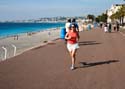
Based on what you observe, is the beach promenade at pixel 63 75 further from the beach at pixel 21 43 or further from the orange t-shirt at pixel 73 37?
the beach at pixel 21 43

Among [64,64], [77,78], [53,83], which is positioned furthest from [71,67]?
[53,83]

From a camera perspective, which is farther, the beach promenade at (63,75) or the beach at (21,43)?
the beach at (21,43)

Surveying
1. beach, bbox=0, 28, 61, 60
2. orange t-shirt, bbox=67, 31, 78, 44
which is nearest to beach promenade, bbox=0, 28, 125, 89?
orange t-shirt, bbox=67, 31, 78, 44

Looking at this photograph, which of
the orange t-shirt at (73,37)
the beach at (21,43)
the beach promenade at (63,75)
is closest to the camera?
the beach promenade at (63,75)

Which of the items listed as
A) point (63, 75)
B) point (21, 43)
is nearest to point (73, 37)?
point (63, 75)

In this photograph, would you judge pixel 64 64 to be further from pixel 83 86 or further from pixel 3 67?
pixel 83 86

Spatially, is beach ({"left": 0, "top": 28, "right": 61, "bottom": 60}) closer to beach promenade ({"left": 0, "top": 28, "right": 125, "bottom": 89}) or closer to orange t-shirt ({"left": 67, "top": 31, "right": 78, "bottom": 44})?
beach promenade ({"left": 0, "top": 28, "right": 125, "bottom": 89})

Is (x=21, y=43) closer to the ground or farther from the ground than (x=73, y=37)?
closer to the ground

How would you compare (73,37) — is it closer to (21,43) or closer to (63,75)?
(63,75)

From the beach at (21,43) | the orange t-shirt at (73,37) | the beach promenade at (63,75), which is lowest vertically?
the beach at (21,43)

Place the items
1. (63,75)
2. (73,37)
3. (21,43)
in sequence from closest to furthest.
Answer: (63,75)
(73,37)
(21,43)

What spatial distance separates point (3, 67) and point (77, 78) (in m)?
3.53

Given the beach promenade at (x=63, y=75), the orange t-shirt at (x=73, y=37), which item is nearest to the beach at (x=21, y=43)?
the beach promenade at (x=63, y=75)

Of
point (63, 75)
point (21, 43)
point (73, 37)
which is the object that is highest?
point (73, 37)
